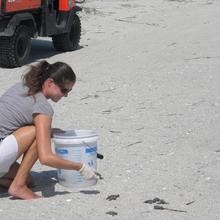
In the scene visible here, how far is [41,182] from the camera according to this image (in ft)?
19.3

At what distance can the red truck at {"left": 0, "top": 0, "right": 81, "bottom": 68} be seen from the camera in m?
11.1

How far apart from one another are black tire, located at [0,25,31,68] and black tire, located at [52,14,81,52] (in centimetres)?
131

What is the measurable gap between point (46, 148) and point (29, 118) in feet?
1.05

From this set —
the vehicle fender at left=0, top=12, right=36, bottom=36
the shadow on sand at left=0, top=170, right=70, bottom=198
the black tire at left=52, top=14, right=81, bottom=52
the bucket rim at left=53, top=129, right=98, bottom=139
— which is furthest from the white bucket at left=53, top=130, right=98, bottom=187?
the black tire at left=52, top=14, right=81, bottom=52

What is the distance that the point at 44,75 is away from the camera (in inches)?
211

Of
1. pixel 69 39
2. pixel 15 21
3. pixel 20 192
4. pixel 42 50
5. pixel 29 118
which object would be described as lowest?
pixel 42 50

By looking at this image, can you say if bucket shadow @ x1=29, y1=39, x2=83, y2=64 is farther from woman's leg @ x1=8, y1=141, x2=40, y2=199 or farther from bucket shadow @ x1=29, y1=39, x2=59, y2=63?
woman's leg @ x1=8, y1=141, x2=40, y2=199

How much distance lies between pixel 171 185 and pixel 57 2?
7.39 metres

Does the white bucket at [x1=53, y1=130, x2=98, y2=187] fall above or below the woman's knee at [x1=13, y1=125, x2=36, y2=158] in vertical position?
below

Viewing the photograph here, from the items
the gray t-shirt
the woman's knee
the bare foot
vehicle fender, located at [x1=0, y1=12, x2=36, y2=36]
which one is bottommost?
the bare foot

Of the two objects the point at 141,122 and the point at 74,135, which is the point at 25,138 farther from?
the point at 141,122

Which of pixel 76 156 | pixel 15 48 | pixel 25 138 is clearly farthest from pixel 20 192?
pixel 15 48

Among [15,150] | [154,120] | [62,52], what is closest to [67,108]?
[154,120]

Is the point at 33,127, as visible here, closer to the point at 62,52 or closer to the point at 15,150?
the point at 15,150
